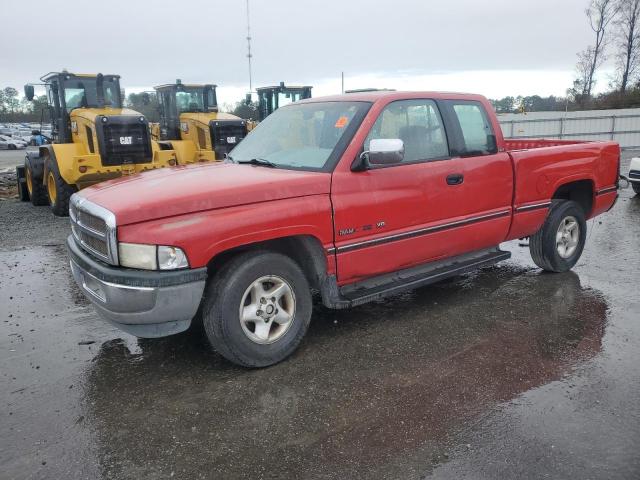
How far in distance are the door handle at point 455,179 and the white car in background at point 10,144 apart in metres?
44.1

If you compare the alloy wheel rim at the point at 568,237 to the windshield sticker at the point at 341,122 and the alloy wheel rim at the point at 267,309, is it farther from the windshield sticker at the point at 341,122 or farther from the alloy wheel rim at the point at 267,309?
the alloy wheel rim at the point at 267,309

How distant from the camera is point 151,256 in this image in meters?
3.32

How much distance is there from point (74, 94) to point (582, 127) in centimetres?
1927

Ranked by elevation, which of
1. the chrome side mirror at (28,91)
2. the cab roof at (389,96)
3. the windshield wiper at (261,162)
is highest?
the chrome side mirror at (28,91)

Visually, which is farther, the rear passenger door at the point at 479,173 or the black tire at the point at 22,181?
the black tire at the point at 22,181

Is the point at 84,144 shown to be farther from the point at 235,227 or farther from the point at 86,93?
the point at 235,227

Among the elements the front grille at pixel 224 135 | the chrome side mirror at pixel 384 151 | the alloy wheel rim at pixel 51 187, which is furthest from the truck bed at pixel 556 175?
the alloy wheel rim at pixel 51 187

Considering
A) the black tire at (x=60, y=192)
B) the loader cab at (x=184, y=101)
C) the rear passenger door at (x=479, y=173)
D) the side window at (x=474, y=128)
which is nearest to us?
the rear passenger door at (x=479, y=173)

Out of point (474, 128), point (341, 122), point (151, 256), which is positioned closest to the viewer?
point (151, 256)

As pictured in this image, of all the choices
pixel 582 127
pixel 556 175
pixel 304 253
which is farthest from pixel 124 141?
pixel 582 127

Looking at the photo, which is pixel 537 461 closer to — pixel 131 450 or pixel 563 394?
pixel 563 394

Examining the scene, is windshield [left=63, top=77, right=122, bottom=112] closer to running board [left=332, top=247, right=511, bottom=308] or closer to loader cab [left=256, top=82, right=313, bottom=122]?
loader cab [left=256, top=82, right=313, bottom=122]

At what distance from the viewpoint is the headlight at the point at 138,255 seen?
10.9ft

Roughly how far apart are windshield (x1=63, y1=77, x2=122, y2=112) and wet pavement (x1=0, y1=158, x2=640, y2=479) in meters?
7.90
